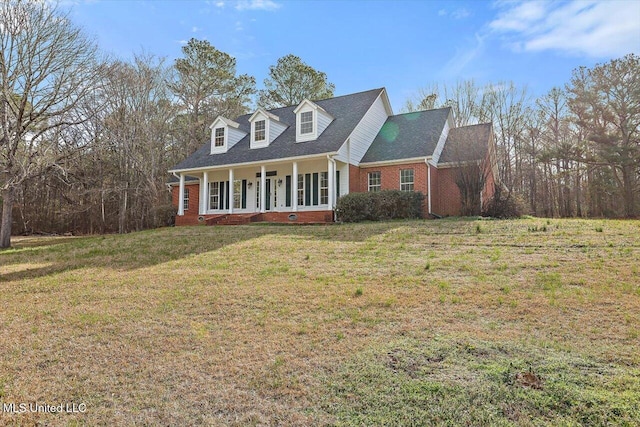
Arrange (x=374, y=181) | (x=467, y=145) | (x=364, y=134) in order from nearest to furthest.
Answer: (x=467, y=145), (x=374, y=181), (x=364, y=134)

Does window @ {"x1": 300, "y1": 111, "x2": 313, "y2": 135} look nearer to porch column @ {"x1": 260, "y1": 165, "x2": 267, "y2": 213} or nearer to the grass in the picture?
porch column @ {"x1": 260, "y1": 165, "x2": 267, "y2": 213}

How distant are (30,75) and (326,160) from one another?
1184 cm

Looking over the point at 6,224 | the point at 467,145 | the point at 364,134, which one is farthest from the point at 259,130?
the point at 6,224

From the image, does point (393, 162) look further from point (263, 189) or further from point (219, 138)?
point (219, 138)

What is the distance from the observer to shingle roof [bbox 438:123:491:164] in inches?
616

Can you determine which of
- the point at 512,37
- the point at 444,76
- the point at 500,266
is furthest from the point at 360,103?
the point at 500,266

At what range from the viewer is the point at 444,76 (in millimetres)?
27453

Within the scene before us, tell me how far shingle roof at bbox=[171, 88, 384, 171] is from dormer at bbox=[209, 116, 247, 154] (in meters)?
0.31

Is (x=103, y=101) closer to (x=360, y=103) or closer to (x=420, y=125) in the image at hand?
(x=360, y=103)

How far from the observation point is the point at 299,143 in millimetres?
17969

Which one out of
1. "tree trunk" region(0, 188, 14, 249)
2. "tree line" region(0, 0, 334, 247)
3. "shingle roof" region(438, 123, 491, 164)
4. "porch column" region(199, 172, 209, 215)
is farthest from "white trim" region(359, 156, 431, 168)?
"tree trunk" region(0, 188, 14, 249)

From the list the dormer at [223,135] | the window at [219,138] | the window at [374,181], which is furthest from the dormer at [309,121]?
the window at [219,138]

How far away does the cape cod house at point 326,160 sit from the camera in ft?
54.2

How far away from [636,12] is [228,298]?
39.3 feet
